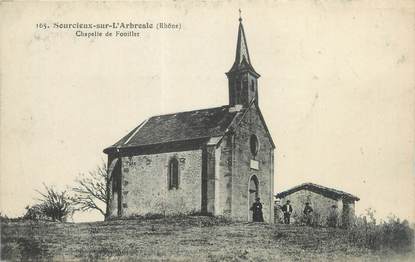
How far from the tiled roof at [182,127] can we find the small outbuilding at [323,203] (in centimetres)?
749

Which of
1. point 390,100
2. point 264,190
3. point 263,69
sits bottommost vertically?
point 264,190

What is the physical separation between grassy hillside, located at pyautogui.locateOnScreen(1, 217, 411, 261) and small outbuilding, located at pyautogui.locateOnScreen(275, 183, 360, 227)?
9267mm

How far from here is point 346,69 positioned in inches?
781

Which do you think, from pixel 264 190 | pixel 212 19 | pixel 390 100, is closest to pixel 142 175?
pixel 264 190

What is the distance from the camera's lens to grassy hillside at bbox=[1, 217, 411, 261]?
17406 millimetres

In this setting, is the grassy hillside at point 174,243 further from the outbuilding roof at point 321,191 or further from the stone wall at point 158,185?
the outbuilding roof at point 321,191

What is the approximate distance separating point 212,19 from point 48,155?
7.52m

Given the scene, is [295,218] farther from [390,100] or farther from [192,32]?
[192,32]

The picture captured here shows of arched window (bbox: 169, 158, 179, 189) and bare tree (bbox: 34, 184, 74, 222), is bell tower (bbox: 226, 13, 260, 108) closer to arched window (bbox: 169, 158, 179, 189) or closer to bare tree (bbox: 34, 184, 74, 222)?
arched window (bbox: 169, 158, 179, 189)

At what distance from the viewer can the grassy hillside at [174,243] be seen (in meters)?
17.4

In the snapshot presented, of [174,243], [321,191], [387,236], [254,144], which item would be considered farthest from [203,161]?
[387,236]

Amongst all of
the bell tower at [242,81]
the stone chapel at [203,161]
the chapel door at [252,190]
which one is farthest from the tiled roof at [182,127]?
the chapel door at [252,190]

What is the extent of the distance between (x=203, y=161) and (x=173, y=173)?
1954mm

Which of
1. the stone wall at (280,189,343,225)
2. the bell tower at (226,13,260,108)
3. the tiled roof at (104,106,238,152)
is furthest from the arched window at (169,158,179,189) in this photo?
the stone wall at (280,189,343,225)
